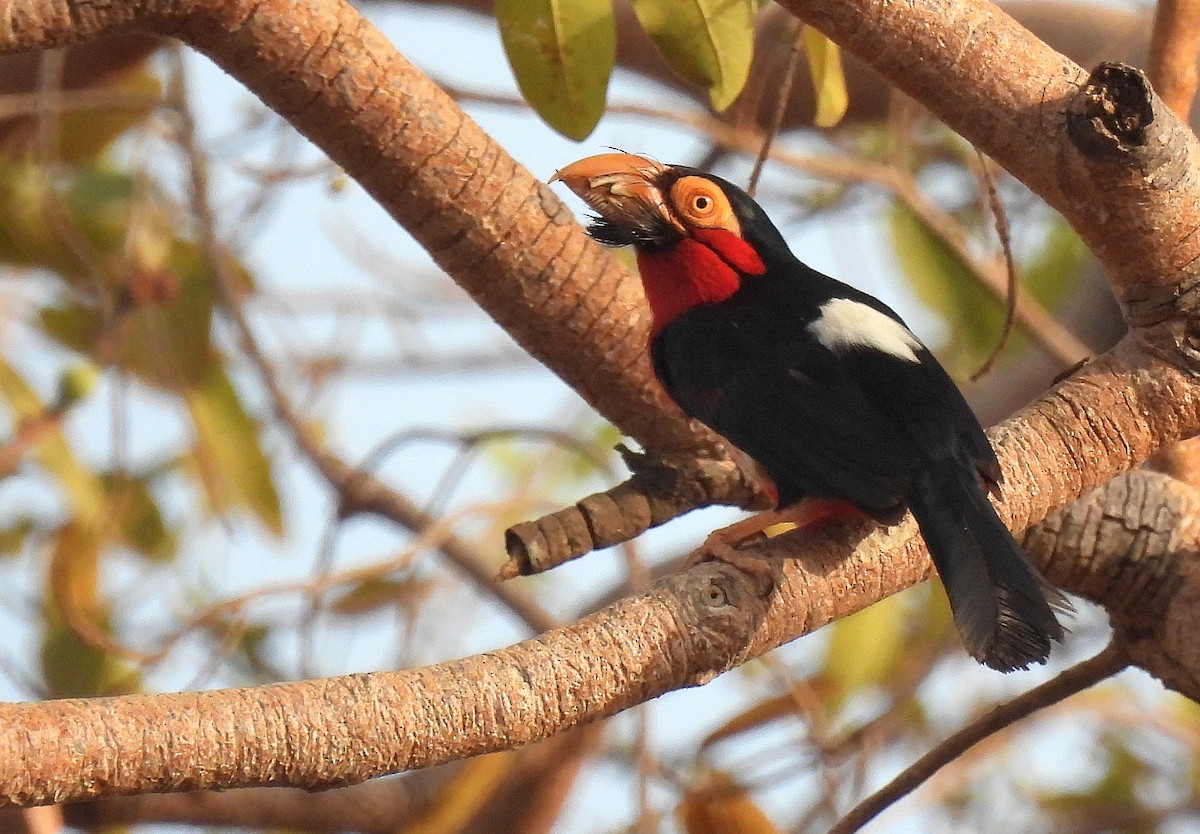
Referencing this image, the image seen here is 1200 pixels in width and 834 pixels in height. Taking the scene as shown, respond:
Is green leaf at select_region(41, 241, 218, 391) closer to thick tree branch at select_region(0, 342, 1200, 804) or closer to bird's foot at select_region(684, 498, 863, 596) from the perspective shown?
bird's foot at select_region(684, 498, 863, 596)

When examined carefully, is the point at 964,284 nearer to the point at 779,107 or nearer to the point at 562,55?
the point at 779,107

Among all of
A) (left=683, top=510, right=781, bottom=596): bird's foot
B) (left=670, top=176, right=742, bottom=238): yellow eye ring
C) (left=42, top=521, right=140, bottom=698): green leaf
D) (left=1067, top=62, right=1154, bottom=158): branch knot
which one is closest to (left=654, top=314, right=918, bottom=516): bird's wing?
(left=683, top=510, right=781, bottom=596): bird's foot

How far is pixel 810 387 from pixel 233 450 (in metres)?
2.82

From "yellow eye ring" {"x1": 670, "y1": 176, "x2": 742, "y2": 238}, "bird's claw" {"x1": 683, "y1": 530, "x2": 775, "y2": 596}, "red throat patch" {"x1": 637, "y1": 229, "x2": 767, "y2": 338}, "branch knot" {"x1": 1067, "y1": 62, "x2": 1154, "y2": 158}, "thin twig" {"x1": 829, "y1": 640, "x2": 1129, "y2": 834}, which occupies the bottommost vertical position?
"thin twig" {"x1": 829, "y1": 640, "x2": 1129, "y2": 834}

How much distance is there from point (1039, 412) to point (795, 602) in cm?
78

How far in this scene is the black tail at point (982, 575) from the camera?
8.51ft

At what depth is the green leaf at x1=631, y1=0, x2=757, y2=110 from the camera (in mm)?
3072

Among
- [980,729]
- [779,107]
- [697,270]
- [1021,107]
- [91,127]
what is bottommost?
[980,729]

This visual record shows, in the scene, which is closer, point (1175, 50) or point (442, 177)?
point (442, 177)

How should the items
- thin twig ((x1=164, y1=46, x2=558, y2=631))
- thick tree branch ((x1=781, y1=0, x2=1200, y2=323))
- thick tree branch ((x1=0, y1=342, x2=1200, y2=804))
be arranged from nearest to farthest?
thick tree branch ((x1=0, y1=342, x2=1200, y2=804)) < thick tree branch ((x1=781, y1=0, x2=1200, y2=323)) < thin twig ((x1=164, y1=46, x2=558, y2=631))

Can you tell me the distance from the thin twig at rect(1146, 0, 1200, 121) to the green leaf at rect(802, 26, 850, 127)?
745mm

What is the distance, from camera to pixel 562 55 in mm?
3100

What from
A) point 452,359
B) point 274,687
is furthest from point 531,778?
point 274,687

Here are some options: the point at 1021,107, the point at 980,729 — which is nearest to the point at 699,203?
the point at 1021,107
